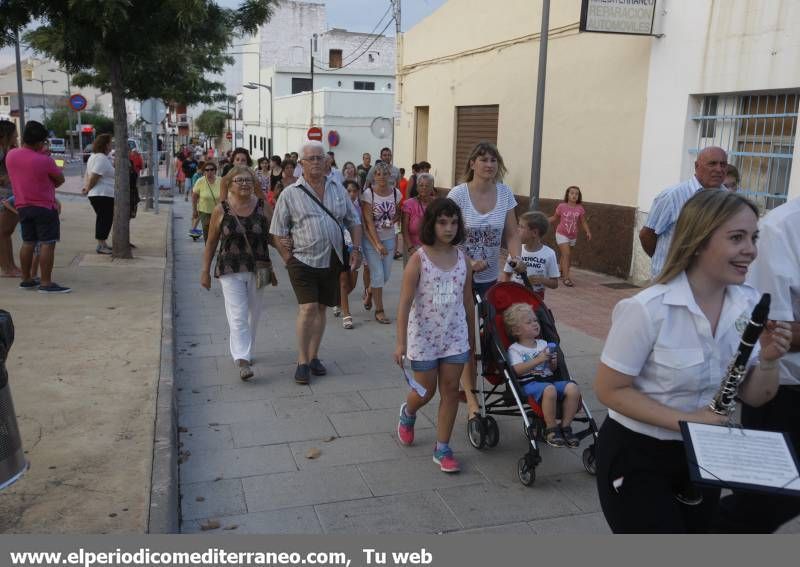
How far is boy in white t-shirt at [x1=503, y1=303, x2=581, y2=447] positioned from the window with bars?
19.2 feet

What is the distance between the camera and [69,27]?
34.6 ft

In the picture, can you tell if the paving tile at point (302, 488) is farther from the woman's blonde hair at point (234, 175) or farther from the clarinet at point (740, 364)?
the woman's blonde hair at point (234, 175)

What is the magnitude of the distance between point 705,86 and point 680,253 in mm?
8682

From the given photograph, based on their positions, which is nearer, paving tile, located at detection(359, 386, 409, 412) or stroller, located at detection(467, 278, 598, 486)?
stroller, located at detection(467, 278, 598, 486)

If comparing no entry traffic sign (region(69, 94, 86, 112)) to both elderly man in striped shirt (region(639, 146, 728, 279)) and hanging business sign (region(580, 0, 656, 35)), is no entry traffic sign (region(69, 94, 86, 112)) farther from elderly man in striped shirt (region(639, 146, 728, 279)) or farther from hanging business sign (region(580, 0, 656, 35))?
elderly man in striped shirt (region(639, 146, 728, 279))

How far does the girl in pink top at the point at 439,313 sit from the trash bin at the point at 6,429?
2019 millimetres

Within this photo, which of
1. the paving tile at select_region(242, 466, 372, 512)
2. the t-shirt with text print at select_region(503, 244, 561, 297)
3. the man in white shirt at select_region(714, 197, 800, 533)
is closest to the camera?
the man in white shirt at select_region(714, 197, 800, 533)

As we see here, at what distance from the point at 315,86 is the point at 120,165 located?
43296 mm

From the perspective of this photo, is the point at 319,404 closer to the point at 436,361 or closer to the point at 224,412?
the point at 224,412

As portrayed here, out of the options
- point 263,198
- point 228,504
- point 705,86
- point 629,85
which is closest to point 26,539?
point 228,504

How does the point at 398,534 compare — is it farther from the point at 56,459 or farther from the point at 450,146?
the point at 450,146

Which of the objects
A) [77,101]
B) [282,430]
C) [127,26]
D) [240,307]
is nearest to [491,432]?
[282,430]

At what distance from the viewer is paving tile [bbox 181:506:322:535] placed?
3.99 metres

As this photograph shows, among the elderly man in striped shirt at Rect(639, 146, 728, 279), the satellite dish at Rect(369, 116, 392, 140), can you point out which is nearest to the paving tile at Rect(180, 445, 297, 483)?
the elderly man in striped shirt at Rect(639, 146, 728, 279)
